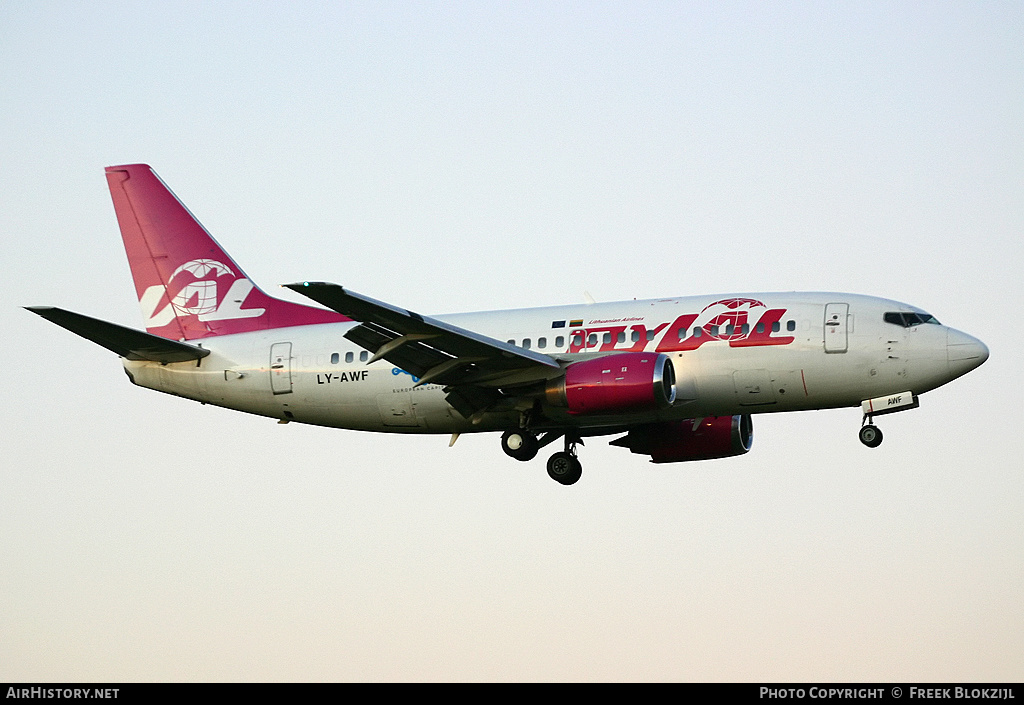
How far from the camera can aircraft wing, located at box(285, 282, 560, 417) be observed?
35938mm

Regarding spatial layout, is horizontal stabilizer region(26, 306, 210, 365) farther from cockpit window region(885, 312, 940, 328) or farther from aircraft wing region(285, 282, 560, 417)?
cockpit window region(885, 312, 940, 328)

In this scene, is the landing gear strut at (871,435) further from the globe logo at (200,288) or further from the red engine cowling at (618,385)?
the globe logo at (200,288)

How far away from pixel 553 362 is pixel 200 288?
42.7ft

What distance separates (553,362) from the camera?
129 ft

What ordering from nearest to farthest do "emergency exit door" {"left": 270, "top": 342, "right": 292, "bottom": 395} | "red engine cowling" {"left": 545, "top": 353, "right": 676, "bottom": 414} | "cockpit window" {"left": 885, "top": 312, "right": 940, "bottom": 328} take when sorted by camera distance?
"red engine cowling" {"left": 545, "top": 353, "right": 676, "bottom": 414}, "cockpit window" {"left": 885, "top": 312, "right": 940, "bottom": 328}, "emergency exit door" {"left": 270, "top": 342, "right": 292, "bottom": 395}

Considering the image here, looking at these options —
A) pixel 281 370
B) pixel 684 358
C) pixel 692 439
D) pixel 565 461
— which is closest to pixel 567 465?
pixel 565 461

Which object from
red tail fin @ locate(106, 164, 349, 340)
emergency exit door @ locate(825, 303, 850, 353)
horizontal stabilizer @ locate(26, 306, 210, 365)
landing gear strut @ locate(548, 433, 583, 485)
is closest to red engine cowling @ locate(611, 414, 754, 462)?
landing gear strut @ locate(548, 433, 583, 485)

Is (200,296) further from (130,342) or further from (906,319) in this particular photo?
(906,319)

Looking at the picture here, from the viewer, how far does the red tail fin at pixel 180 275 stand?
45.5 metres

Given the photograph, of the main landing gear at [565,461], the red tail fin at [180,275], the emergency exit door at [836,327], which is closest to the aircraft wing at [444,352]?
the main landing gear at [565,461]

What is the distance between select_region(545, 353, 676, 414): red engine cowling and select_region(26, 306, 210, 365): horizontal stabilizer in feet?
38.8
